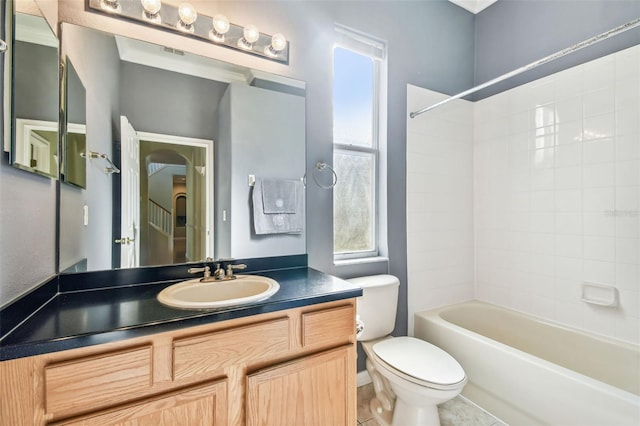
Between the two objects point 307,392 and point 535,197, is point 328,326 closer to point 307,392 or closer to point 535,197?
point 307,392

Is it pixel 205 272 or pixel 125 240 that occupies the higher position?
pixel 125 240

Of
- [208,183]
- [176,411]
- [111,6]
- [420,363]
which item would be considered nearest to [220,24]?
[111,6]

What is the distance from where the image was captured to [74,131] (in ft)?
3.81

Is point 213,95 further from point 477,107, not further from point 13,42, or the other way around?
point 477,107

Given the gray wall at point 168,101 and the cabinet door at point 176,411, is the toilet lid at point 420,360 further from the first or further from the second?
the gray wall at point 168,101

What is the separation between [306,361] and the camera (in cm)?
107

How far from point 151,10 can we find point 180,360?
1.50m

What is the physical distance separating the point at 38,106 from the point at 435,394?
1.94 metres

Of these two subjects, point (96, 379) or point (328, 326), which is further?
point (328, 326)

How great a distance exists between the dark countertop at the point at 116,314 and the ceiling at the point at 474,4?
2.61 metres

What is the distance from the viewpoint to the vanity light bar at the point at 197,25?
4.25 feet

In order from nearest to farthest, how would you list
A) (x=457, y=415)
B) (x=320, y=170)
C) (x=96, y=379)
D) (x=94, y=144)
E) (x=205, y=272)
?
(x=96, y=379), (x=94, y=144), (x=205, y=272), (x=457, y=415), (x=320, y=170)

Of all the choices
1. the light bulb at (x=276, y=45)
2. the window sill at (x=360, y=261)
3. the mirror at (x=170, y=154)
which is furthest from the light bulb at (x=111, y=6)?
the window sill at (x=360, y=261)

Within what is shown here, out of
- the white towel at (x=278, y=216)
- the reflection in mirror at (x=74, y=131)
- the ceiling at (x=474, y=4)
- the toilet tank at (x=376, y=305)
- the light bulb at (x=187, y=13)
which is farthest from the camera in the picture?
the ceiling at (x=474, y=4)
